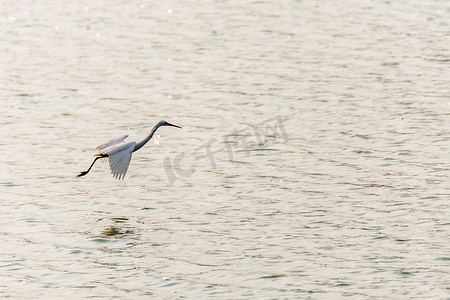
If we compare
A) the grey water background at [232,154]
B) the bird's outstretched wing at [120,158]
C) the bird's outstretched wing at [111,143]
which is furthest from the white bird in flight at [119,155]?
the grey water background at [232,154]

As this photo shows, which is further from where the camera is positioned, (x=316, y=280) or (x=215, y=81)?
(x=215, y=81)

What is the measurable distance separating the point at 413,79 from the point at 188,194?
879 centimetres

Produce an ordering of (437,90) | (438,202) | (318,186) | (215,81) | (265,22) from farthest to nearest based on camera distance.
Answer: (265,22) → (215,81) → (437,90) → (318,186) → (438,202)

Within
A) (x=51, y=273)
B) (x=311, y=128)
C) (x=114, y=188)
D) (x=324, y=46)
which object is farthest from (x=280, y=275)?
(x=324, y=46)

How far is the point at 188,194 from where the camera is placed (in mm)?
15039

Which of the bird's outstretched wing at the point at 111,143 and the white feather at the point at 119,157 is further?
the bird's outstretched wing at the point at 111,143

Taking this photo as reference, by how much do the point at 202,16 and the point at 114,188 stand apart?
14.6m

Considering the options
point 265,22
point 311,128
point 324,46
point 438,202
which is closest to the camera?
point 438,202

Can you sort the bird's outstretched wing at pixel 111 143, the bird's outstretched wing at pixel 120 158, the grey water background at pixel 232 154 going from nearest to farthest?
the grey water background at pixel 232 154
the bird's outstretched wing at pixel 120 158
the bird's outstretched wing at pixel 111 143

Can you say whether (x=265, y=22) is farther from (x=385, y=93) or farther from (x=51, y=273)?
(x=51, y=273)

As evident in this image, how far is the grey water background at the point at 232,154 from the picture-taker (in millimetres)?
11891

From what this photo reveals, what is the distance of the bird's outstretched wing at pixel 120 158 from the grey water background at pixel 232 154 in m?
0.81

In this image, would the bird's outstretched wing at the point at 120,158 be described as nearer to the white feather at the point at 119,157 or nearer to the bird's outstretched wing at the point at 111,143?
the white feather at the point at 119,157

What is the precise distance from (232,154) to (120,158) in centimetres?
367
